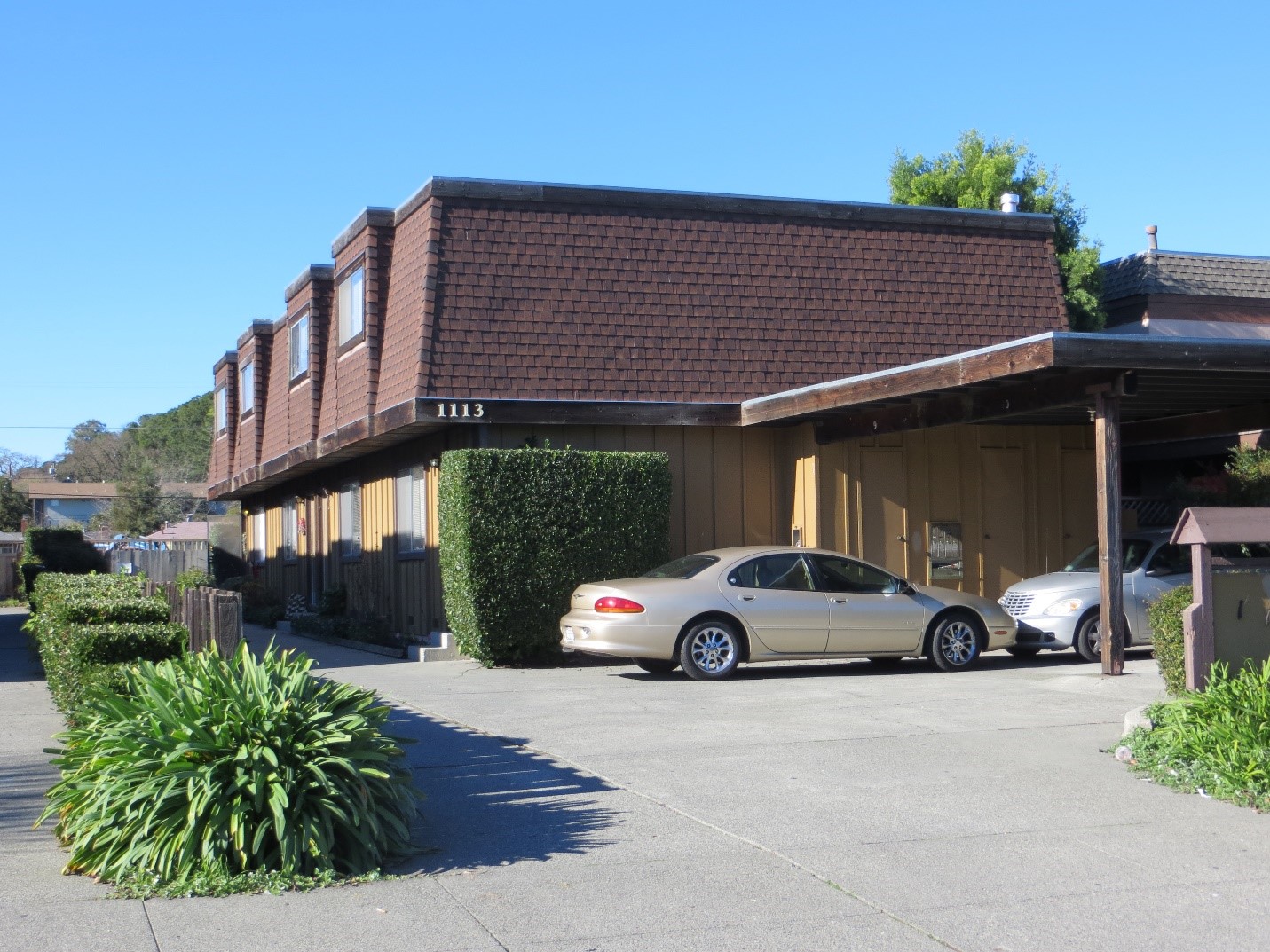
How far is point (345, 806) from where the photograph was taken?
674 centimetres

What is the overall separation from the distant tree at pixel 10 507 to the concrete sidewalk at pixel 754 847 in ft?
238

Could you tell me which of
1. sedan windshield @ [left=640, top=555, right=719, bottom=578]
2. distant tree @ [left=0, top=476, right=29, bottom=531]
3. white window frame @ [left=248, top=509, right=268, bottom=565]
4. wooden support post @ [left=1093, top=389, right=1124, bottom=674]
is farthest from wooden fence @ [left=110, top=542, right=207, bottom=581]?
distant tree @ [left=0, top=476, right=29, bottom=531]

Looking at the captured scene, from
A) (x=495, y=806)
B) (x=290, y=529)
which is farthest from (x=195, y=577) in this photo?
(x=495, y=806)

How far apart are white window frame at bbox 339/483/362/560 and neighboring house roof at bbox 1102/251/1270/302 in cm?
1576

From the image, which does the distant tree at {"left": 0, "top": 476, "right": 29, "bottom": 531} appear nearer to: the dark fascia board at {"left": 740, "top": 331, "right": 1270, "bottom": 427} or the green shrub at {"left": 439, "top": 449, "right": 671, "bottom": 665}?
the green shrub at {"left": 439, "top": 449, "right": 671, "bottom": 665}

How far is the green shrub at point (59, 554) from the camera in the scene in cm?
3525

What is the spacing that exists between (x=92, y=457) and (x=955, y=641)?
100888 millimetres

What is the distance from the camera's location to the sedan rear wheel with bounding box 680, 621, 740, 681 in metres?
13.9

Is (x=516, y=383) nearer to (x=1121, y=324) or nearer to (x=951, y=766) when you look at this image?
(x=951, y=766)

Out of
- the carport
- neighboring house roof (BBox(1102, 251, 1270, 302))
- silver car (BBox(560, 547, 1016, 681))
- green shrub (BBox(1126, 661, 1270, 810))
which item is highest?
neighboring house roof (BBox(1102, 251, 1270, 302))

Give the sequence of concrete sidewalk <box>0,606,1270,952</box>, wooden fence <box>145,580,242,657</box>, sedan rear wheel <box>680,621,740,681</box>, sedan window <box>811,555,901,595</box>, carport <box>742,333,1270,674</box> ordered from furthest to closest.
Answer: sedan window <box>811,555,901,595</box> < sedan rear wheel <box>680,621,740,681</box> < carport <box>742,333,1270,674</box> < wooden fence <box>145,580,242,657</box> < concrete sidewalk <box>0,606,1270,952</box>

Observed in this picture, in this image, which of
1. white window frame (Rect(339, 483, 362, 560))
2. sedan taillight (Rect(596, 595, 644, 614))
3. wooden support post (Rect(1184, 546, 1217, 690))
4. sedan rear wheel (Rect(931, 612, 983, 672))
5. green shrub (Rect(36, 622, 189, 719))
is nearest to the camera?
wooden support post (Rect(1184, 546, 1217, 690))

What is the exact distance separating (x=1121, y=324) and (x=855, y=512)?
13571mm

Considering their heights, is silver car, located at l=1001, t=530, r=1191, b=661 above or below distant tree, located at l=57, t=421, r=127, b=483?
below
